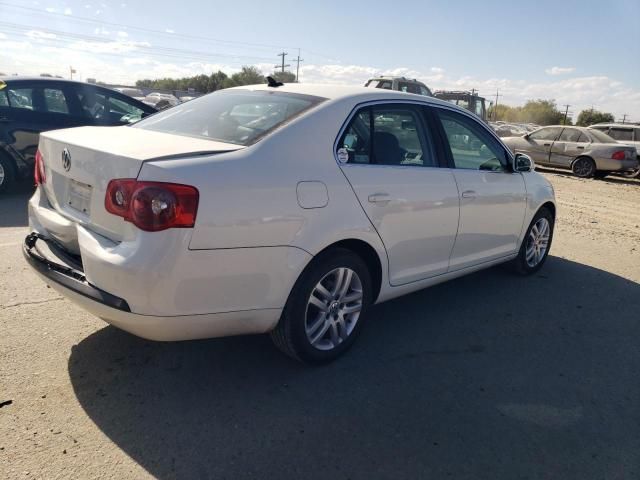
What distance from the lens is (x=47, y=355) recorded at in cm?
326

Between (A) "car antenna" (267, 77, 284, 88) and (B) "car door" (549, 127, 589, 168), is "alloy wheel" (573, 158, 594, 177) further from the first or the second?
(A) "car antenna" (267, 77, 284, 88)

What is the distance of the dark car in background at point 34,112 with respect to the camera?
24.2ft

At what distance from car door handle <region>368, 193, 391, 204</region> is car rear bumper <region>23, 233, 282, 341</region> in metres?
0.93

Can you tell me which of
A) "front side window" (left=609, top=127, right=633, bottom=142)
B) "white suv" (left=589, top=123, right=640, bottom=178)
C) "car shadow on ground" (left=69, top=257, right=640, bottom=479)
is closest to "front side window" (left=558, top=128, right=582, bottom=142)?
"white suv" (left=589, top=123, right=640, bottom=178)

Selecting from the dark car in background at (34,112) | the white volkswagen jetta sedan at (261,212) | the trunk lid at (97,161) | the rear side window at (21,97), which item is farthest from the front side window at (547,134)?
the trunk lid at (97,161)

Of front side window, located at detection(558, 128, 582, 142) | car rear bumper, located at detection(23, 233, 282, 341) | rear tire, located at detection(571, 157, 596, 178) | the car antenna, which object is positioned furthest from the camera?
front side window, located at detection(558, 128, 582, 142)

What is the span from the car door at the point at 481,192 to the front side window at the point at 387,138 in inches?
12.2

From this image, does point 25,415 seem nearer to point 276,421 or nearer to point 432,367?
point 276,421

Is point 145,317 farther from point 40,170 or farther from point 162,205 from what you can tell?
point 40,170

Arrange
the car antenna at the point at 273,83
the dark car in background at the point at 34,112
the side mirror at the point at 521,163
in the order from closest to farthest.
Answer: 1. the car antenna at the point at 273,83
2. the side mirror at the point at 521,163
3. the dark car in background at the point at 34,112

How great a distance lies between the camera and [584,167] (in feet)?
51.2

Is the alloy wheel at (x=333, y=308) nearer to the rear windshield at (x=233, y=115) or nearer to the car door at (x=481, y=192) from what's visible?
the rear windshield at (x=233, y=115)

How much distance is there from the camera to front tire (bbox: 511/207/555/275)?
211 inches

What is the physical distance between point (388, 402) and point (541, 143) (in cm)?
1544
